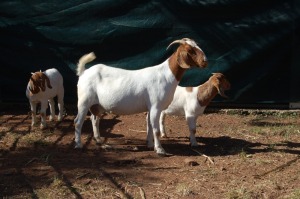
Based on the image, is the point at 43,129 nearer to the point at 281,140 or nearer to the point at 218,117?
the point at 218,117

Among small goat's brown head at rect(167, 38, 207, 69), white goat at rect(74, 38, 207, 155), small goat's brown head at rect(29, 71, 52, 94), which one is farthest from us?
small goat's brown head at rect(29, 71, 52, 94)

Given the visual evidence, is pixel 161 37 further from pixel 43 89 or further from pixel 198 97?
pixel 43 89

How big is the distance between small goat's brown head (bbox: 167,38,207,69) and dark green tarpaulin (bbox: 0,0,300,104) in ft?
8.97

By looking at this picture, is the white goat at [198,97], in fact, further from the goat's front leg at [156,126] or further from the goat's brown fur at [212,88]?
the goat's front leg at [156,126]

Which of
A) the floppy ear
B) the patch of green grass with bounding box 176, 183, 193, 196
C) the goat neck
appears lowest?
the patch of green grass with bounding box 176, 183, 193, 196

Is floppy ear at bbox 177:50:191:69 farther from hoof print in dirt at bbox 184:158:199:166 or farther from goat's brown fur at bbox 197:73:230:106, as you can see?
hoof print in dirt at bbox 184:158:199:166

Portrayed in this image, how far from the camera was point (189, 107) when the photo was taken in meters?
6.51

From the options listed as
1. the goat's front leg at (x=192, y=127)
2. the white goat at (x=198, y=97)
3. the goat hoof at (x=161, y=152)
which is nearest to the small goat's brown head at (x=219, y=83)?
the white goat at (x=198, y=97)

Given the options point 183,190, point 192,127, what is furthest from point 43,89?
point 183,190

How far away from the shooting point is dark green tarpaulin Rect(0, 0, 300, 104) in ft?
27.9

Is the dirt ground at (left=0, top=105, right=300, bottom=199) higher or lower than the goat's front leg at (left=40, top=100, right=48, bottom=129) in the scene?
lower

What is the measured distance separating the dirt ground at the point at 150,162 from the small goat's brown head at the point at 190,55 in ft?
4.21

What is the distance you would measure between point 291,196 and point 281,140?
7.82ft

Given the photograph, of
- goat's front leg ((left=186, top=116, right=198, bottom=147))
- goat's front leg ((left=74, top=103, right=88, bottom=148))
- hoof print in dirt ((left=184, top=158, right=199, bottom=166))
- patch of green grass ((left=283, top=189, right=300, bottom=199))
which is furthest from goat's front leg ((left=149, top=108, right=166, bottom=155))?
patch of green grass ((left=283, top=189, right=300, bottom=199))
